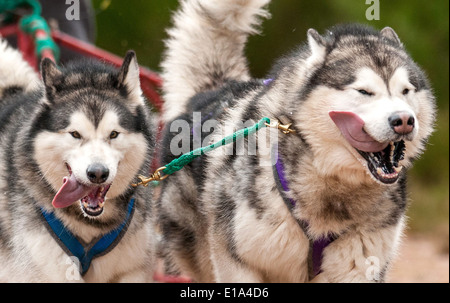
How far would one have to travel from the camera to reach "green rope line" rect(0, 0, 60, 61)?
19.1ft

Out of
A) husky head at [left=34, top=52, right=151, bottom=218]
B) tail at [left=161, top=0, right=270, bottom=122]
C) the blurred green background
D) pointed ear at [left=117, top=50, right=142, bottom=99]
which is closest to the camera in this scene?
husky head at [left=34, top=52, right=151, bottom=218]

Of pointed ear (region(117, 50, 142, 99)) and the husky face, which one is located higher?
pointed ear (region(117, 50, 142, 99))

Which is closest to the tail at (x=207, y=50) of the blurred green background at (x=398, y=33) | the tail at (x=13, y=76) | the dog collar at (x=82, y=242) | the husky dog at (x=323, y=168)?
the husky dog at (x=323, y=168)

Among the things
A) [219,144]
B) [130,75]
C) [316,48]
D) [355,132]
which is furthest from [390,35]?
[130,75]

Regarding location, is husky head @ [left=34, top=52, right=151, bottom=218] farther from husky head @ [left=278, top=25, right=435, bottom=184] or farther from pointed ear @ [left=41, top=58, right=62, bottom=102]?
husky head @ [left=278, top=25, right=435, bottom=184]

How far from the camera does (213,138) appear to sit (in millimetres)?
4559

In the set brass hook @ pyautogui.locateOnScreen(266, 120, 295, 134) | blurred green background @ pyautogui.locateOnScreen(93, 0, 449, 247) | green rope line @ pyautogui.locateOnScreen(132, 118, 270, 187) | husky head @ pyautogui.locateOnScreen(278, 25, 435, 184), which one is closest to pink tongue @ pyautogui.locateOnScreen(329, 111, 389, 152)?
husky head @ pyautogui.locateOnScreen(278, 25, 435, 184)

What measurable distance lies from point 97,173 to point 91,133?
0.78 feet

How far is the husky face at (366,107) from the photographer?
3.70 metres

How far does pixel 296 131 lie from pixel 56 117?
45.1 inches

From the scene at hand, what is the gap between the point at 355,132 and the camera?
3777 mm

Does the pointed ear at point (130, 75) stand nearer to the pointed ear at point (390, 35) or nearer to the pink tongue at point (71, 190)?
the pink tongue at point (71, 190)

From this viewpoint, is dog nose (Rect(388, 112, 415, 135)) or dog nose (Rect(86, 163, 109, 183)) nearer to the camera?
dog nose (Rect(388, 112, 415, 135))
